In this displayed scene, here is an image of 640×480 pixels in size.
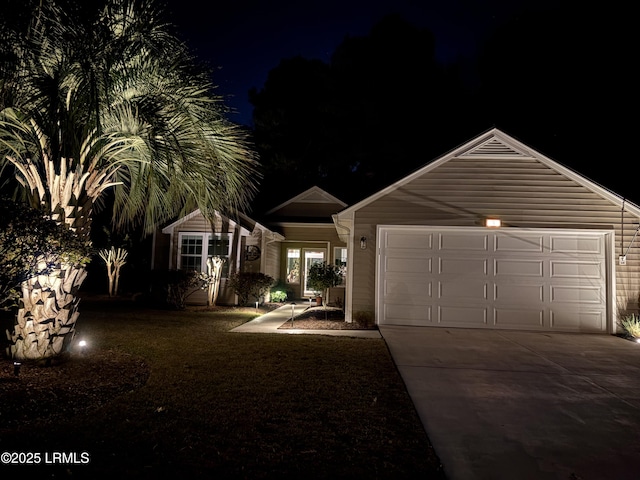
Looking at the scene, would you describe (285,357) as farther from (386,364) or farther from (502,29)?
(502,29)

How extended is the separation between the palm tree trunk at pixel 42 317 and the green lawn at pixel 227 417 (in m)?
0.42

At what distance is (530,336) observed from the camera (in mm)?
9031

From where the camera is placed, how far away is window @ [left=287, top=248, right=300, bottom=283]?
17.7 metres

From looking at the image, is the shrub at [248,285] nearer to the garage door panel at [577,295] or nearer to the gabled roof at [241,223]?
the gabled roof at [241,223]

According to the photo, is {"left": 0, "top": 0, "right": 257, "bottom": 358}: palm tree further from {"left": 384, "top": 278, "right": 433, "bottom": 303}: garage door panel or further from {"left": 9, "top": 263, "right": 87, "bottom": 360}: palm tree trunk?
{"left": 384, "top": 278, "right": 433, "bottom": 303}: garage door panel

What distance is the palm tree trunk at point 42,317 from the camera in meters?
5.54

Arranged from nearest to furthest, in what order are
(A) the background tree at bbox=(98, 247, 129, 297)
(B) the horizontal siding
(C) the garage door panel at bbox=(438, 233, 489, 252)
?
→ (C) the garage door panel at bbox=(438, 233, 489, 252)
(B) the horizontal siding
(A) the background tree at bbox=(98, 247, 129, 297)

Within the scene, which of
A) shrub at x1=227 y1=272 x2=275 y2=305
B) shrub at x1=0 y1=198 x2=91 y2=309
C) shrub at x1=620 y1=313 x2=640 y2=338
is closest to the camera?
shrub at x1=0 y1=198 x2=91 y2=309

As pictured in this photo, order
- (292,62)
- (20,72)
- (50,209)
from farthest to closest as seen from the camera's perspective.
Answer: (292,62)
(50,209)
(20,72)

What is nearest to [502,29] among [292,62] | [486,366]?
[292,62]

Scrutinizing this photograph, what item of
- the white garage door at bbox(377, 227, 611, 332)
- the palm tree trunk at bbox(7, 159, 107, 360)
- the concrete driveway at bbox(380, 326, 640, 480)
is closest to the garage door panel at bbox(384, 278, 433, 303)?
the white garage door at bbox(377, 227, 611, 332)

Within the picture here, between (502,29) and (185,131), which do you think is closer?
(185,131)

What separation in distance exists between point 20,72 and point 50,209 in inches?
69.0

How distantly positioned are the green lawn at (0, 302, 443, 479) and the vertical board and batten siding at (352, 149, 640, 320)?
381 cm
